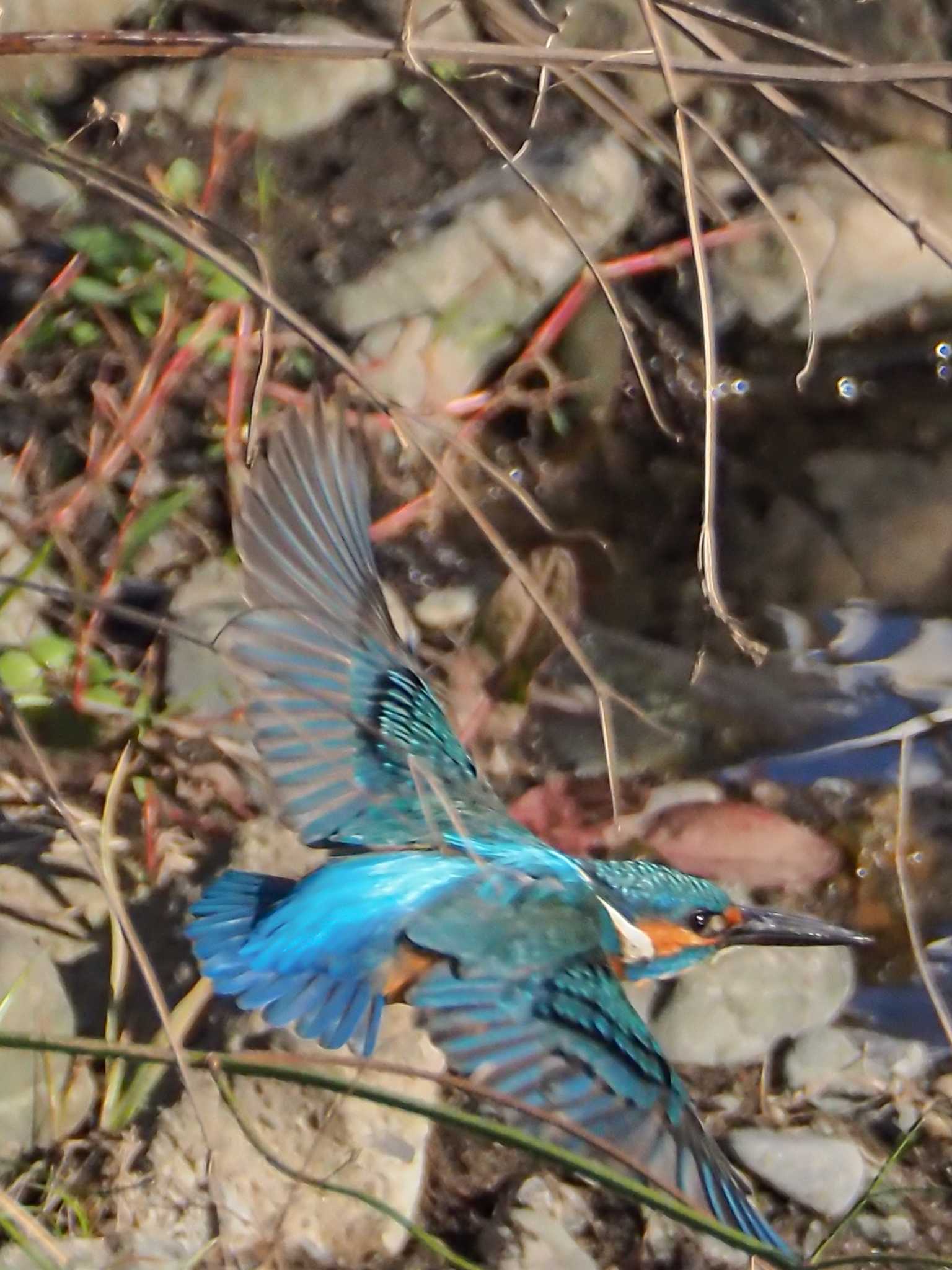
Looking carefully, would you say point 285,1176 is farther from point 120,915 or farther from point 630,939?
point 120,915

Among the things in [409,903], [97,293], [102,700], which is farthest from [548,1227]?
[97,293]

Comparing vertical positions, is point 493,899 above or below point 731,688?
above

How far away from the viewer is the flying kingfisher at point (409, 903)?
168 cm

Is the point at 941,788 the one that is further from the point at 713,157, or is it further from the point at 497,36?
the point at 497,36

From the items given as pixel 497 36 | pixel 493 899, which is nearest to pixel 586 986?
pixel 493 899

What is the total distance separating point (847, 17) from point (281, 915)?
236cm

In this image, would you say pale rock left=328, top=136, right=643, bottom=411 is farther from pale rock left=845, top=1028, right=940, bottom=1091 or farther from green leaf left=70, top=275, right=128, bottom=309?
pale rock left=845, top=1028, right=940, bottom=1091

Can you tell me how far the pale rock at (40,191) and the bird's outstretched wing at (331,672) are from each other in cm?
88

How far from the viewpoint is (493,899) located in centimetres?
185

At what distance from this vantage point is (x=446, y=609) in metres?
2.77

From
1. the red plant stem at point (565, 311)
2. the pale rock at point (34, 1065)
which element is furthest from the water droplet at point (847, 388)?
the pale rock at point (34, 1065)

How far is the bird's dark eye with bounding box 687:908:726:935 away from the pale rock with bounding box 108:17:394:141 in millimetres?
1740

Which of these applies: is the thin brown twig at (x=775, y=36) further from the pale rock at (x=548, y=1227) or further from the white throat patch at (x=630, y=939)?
the pale rock at (x=548, y=1227)

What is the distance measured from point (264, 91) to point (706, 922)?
5.91 ft
